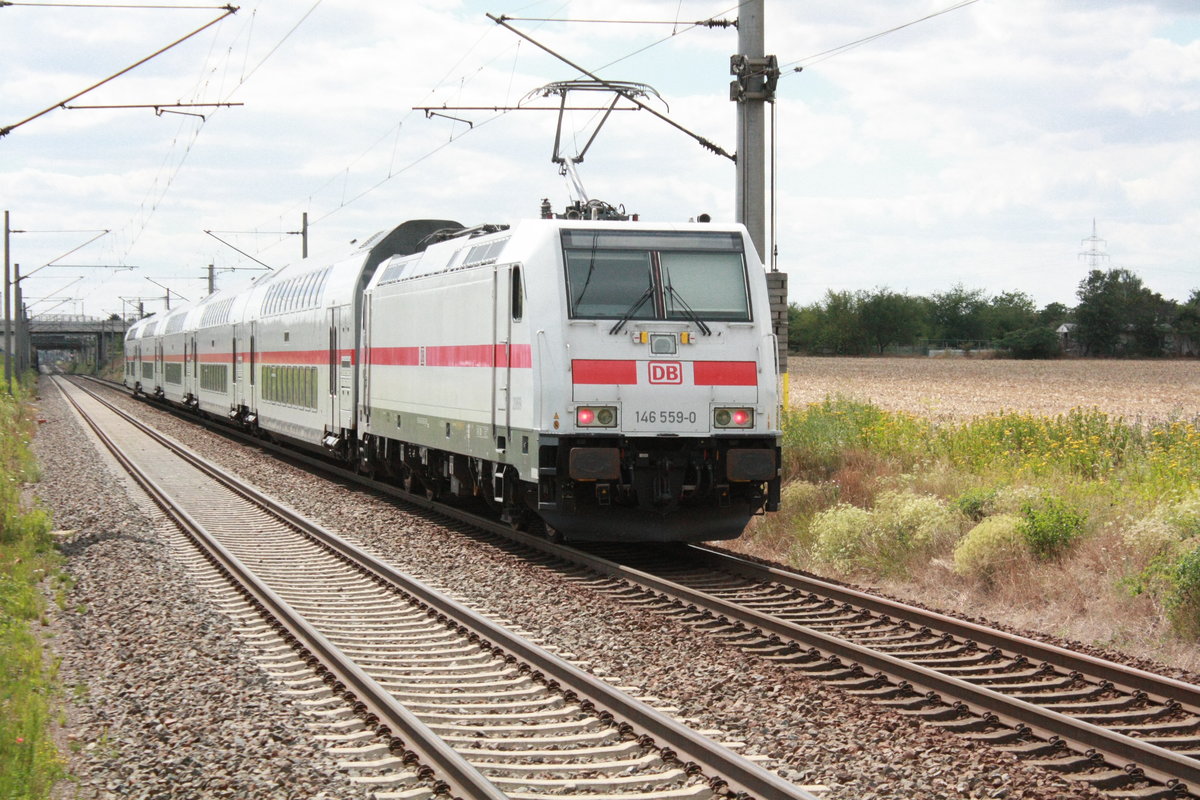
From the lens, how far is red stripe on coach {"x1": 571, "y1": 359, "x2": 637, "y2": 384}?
468 inches

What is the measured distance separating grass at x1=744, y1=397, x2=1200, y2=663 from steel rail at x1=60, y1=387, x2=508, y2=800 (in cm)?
531

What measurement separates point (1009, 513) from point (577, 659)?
5.32 m

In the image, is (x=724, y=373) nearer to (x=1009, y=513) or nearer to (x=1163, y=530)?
(x=1009, y=513)

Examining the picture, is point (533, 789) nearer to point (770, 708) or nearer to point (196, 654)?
point (770, 708)

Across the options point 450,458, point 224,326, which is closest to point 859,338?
point 224,326

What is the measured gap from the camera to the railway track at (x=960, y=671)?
20.3 ft

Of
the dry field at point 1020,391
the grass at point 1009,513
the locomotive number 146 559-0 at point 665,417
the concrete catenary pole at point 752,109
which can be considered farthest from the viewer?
the dry field at point 1020,391

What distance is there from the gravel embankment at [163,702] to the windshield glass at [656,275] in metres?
4.56

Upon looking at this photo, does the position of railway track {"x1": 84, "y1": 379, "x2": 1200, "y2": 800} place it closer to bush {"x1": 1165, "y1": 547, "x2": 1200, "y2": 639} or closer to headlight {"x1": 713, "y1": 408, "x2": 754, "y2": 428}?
bush {"x1": 1165, "y1": 547, "x2": 1200, "y2": 639}

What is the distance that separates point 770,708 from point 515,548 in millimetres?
6463

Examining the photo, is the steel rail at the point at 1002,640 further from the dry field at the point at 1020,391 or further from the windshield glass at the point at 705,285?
the dry field at the point at 1020,391

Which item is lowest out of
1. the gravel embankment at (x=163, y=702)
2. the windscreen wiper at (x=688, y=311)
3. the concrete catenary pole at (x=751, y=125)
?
the gravel embankment at (x=163, y=702)

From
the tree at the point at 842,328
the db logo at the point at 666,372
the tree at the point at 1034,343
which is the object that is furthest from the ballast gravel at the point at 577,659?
the tree at the point at 842,328

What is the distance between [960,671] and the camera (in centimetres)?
798
